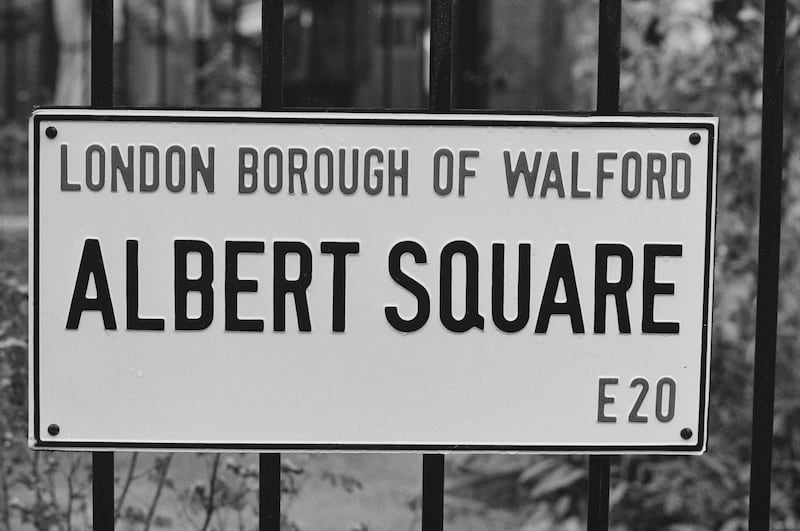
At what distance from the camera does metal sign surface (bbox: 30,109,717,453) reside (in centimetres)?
171

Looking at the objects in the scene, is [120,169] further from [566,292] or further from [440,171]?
[566,292]

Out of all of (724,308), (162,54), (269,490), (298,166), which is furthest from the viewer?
(162,54)

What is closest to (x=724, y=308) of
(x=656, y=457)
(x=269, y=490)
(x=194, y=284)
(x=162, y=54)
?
(x=656, y=457)

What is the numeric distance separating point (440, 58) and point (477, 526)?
2.34 m

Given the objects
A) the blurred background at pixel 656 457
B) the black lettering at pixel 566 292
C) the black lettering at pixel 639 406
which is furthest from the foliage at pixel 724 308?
the black lettering at pixel 566 292

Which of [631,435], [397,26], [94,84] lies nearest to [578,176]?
[631,435]

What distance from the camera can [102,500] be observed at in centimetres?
181

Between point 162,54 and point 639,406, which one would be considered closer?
point 639,406

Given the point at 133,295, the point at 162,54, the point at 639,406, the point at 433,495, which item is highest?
the point at 162,54

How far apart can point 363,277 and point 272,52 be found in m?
0.38

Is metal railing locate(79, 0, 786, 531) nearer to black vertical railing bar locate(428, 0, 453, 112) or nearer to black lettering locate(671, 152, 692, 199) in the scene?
black vertical railing bar locate(428, 0, 453, 112)

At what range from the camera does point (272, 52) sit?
1.77 meters

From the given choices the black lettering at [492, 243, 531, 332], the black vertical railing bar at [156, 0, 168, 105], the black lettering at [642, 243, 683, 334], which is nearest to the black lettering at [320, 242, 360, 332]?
the black lettering at [492, 243, 531, 332]

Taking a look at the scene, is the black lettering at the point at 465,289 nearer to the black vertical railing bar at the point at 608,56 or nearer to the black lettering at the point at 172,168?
the black vertical railing bar at the point at 608,56
